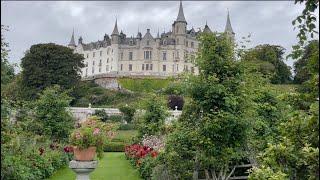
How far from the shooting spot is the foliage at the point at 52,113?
1922 centimetres

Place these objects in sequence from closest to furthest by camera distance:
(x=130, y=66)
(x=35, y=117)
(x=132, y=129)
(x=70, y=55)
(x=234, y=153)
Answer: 1. (x=234, y=153)
2. (x=35, y=117)
3. (x=132, y=129)
4. (x=70, y=55)
5. (x=130, y=66)

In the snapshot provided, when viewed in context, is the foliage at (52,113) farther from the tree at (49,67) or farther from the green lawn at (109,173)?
the tree at (49,67)

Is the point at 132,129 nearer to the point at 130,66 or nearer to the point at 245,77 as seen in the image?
the point at 245,77

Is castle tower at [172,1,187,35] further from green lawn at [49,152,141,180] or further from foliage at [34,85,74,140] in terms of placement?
green lawn at [49,152,141,180]

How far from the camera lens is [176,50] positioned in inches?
3442

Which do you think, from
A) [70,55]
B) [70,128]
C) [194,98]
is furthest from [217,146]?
[70,55]

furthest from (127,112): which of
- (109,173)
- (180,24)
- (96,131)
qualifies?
(180,24)

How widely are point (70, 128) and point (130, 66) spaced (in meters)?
67.5

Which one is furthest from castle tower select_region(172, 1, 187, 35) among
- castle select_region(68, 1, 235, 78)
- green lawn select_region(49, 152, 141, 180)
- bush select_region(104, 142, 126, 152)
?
green lawn select_region(49, 152, 141, 180)

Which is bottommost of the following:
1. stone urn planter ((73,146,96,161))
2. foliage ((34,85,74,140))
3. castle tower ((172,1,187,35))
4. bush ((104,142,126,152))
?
bush ((104,142,126,152))

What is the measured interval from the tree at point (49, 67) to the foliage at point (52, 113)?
3829 cm

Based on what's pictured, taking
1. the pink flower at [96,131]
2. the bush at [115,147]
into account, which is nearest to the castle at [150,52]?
the bush at [115,147]

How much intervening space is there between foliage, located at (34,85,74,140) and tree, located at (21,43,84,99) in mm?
38289

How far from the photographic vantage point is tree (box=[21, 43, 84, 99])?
5856 centimetres
